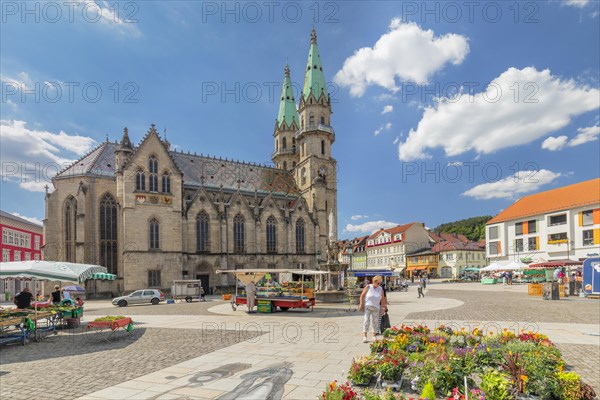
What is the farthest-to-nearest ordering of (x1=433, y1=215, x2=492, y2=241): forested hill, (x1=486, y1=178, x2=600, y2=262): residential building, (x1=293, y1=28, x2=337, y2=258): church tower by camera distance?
(x1=433, y1=215, x2=492, y2=241): forested hill
(x1=293, y1=28, x2=337, y2=258): church tower
(x1=486, y1=178, x2=600, y2=262): residential building

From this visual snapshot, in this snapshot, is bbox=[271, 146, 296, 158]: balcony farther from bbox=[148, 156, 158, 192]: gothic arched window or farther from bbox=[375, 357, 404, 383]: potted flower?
bbox=[375, 357, 404, 383]: potted flower

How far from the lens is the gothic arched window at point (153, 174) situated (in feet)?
130

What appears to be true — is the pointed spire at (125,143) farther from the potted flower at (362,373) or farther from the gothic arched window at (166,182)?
the potted flower at (362,373)

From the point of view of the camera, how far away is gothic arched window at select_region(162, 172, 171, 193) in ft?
133

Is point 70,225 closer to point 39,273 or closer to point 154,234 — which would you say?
point 154,234

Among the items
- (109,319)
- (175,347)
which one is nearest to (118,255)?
(109,319)

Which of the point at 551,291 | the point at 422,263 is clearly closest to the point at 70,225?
the point at 551,291

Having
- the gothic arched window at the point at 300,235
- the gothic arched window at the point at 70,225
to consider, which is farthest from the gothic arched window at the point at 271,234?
the gothic arched window at the point at 70,225

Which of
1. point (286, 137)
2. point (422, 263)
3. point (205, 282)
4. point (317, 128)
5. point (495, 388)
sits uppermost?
point (286, 137)

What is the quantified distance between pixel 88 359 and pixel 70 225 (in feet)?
118

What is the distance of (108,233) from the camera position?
39.5 meters

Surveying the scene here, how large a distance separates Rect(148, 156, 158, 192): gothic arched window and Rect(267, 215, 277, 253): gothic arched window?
50.5 ft

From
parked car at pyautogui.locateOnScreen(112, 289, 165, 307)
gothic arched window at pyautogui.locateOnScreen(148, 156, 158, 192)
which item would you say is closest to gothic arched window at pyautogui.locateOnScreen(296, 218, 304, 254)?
gothic arched window at pyautogui.locateOnScreen(148, 156, 158, 192)

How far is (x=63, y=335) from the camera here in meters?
13.9
